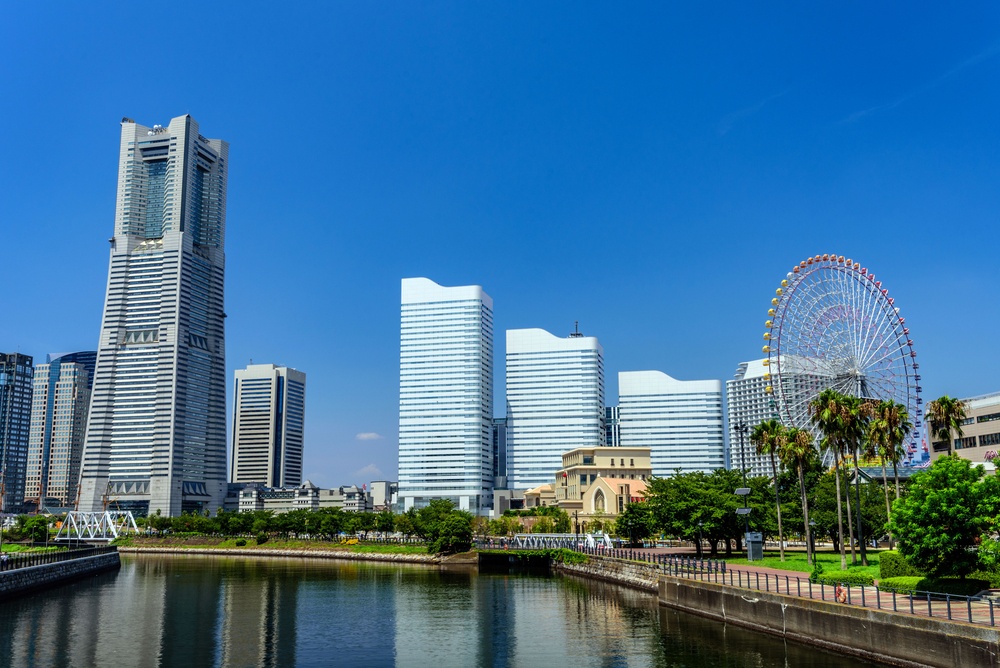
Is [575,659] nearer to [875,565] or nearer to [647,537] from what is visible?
[875,565]

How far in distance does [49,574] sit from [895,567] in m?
102

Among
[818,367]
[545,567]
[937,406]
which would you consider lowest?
[545,567]

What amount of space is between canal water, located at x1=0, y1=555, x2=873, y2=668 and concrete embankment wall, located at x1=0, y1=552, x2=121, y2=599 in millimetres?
2323

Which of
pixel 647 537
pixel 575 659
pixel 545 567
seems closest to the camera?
pixel 575 659

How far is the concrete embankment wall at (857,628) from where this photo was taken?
4325 cm

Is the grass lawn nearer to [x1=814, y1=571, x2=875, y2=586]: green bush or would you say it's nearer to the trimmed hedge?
[x1=814, y1=571, x2=875, y2=586]: green bush

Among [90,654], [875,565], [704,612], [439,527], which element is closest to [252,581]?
[439,527]

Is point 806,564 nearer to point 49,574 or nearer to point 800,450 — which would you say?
point 800,450

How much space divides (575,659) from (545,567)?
89963 mm

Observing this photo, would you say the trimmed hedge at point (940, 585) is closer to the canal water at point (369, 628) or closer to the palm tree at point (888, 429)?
the canal water at point (369, 628)

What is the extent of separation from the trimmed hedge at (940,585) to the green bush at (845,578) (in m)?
5.90

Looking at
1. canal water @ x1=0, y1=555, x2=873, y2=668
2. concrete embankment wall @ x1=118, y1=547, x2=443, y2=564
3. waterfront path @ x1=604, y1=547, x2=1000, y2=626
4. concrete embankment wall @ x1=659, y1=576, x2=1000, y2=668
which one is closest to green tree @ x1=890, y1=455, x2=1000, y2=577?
waterfront path @ x1=604, y1=547, x2=1000, y2=626

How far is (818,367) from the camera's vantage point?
105 metres

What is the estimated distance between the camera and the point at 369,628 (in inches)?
2859
